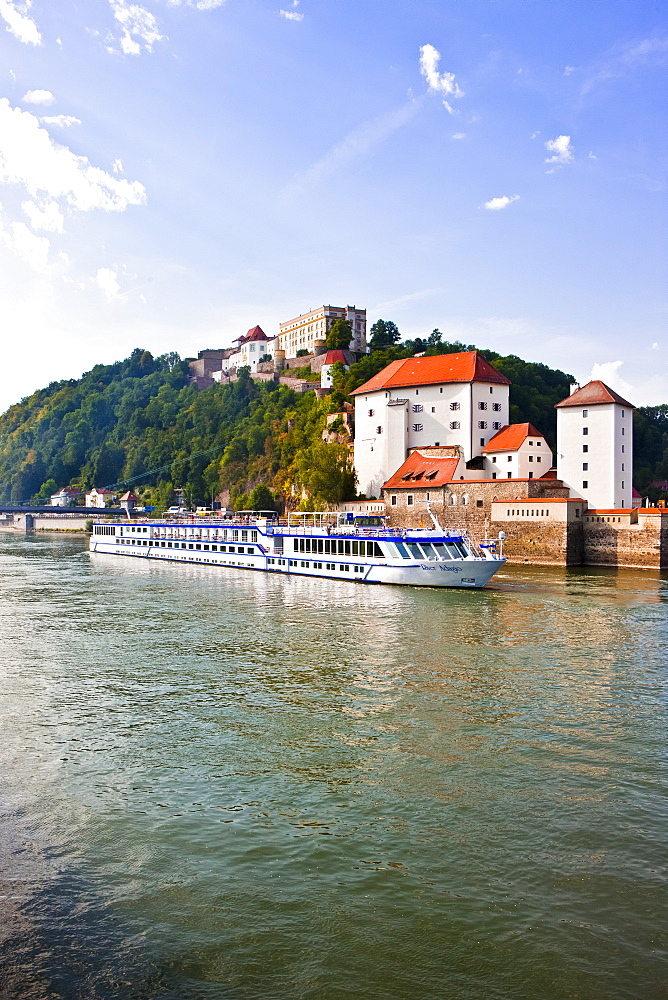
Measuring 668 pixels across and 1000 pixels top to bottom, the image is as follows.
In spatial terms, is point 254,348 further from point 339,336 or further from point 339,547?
point 339,547

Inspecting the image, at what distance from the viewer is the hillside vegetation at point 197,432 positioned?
82000mm

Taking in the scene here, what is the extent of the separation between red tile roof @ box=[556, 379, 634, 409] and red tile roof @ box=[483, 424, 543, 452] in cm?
466

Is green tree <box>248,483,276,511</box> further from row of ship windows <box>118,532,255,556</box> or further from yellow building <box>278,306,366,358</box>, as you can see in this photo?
yellow building <box>278,306,366,358</box>

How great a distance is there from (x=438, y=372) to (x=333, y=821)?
2274 inches

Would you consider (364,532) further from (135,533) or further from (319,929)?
(319,929)

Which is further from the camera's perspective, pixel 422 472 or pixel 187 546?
pixel 422 472

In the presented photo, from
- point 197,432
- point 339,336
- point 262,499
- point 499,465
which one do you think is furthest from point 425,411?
point 197,432

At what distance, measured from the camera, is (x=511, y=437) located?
58125 millimetres

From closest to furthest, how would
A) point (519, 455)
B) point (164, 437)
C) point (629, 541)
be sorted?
point (629, 541) → point (519, 455) → point (164, 437)

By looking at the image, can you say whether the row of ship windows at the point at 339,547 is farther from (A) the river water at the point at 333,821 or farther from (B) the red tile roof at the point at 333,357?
(B) the red tile roof at the point at 333,357

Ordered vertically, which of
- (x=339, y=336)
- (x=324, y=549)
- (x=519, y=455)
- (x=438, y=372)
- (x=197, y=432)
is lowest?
(x=324, y=549)

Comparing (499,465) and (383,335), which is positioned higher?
(383,335)

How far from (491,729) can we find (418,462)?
48774mm

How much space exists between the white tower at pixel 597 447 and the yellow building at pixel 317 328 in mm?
59854
